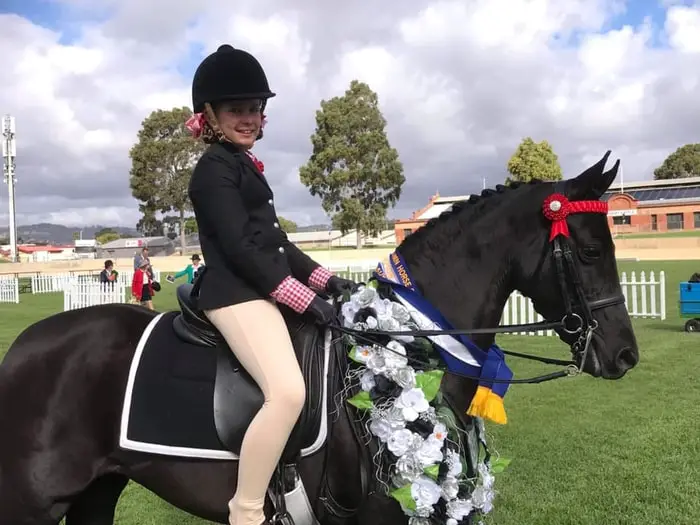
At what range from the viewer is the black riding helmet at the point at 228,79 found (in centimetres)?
286

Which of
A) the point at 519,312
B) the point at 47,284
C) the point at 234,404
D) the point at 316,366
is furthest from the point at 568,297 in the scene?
the point at 47,284

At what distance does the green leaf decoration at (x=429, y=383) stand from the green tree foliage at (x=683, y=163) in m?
101

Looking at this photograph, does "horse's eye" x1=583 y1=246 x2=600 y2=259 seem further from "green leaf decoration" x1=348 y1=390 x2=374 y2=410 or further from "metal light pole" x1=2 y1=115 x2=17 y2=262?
"metal light pole" x1=2 y1=115 x2=17 y2=262

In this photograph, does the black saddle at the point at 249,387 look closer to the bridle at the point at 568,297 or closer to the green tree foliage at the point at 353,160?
the bridle at the point at 568,297

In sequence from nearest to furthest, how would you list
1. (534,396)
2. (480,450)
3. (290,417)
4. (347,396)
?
(290,417), (347,396), (480,450), (534,396)

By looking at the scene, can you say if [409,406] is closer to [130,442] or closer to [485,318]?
[485,318]

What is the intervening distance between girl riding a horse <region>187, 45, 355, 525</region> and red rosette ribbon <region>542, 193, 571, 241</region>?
3.69 feet

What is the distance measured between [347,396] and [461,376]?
58cm

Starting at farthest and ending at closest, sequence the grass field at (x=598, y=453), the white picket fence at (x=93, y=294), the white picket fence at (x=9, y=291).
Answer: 1. the white picket fence at (x=9, y=291)
2. the white picket fence at (x=93, y=294)
3. the grass field at (x=598, y=453)

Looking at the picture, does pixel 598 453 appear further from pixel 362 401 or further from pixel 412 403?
pixel 362 401

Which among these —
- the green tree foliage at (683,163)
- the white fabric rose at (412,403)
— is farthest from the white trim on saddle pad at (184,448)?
the green tree foliage at (683,163)

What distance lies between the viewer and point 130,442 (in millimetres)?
3025

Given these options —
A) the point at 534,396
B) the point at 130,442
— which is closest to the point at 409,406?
the point at 130,442

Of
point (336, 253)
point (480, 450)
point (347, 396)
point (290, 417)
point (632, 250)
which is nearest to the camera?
point (290, 417)
